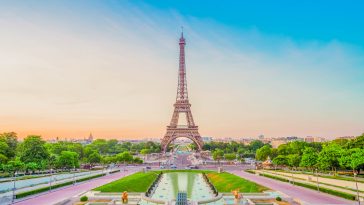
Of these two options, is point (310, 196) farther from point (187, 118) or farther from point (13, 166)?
point (187, 118)

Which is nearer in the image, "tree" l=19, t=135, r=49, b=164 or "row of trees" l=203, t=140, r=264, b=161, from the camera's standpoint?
"tree" l=19, t=135, r=49, b=164

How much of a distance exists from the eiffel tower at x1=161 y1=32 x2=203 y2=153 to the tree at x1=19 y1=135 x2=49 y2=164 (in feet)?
104

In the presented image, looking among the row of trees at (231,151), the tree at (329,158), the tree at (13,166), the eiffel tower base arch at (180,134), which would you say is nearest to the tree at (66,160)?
the tree at (13,166)

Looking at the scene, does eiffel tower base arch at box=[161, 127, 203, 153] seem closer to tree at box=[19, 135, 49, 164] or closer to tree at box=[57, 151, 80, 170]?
tree at box=[57, 151, 80, 170]

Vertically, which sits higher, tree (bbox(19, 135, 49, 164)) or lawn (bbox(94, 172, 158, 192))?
tree (bbox(19, 135, 49, 164))

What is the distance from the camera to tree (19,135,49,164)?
157 feet

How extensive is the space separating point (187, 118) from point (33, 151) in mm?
37619

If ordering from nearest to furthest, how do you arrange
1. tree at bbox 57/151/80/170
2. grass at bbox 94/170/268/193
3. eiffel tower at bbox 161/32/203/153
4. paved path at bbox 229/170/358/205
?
paved path at bbox 229/170/358/205, grass at bbox 94/170/268/193, tree at bbox 57/151/80/170, eiffel tower at bbox 161/32/203/153

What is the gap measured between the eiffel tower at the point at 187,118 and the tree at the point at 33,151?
31.6 metres

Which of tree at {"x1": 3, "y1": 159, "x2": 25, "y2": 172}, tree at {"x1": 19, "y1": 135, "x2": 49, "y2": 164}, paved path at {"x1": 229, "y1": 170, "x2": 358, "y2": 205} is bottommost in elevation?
paved path at {"x1": 229, "y1": 170, "x2": 358, "y2": 205}

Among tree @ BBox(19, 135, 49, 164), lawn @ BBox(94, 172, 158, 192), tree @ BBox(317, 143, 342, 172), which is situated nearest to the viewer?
lawn @ BBox(94, 172, 158, 192)

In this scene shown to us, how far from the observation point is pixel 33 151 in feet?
159

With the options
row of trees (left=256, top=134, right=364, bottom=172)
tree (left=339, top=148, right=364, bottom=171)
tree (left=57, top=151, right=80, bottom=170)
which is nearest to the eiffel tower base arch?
row of trees (left=256, top=134, right=364, bottom=172)

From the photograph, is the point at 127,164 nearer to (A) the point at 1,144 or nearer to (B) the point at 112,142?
(A) the point at 1,144
